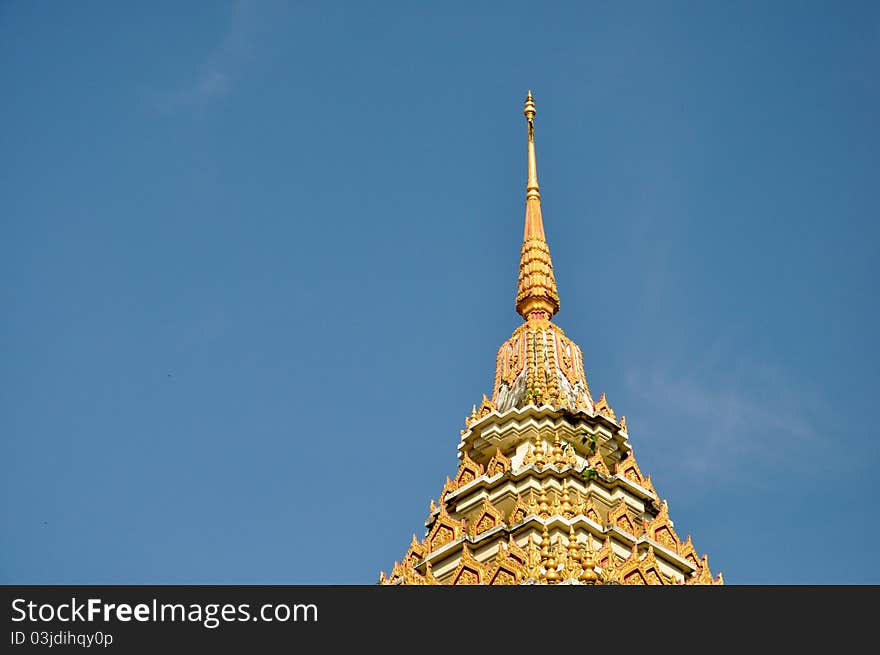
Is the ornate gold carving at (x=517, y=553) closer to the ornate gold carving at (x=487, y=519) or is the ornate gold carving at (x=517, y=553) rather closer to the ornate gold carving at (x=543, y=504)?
the ornate gold carving at (x=543, y=504)

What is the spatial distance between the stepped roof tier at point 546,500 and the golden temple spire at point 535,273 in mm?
1627

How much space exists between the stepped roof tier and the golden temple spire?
1.63 meters

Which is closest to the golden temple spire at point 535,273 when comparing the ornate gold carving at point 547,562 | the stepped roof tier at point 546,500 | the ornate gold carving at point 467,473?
the stepped roof tier at point 546,500

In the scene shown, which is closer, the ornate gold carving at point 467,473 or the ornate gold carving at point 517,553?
the ornate gold carving at point 517,553

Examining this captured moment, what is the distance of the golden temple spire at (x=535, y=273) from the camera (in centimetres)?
5653

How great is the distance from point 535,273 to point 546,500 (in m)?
12.5

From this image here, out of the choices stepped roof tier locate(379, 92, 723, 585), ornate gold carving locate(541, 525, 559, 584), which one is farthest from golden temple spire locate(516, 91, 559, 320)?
ornate gold carving locate(541, 525, 559, 584)

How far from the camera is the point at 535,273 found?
5741 cm
